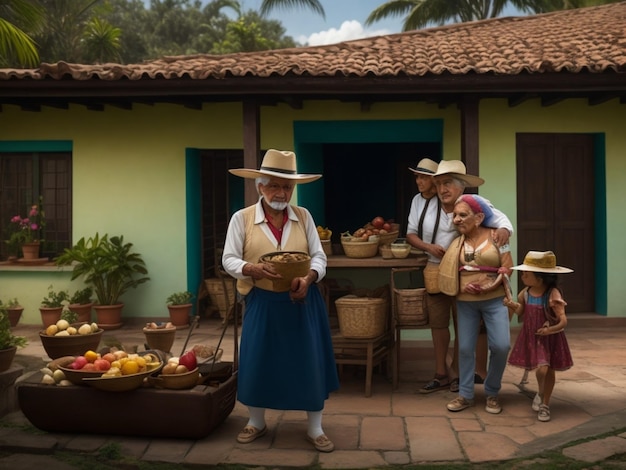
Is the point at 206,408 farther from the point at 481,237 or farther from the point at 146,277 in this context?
the point at 146,277

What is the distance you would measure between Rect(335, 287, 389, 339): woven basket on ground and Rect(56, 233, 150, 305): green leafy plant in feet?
13.9

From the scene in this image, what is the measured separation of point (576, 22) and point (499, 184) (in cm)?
355

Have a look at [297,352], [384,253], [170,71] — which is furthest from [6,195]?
[297,352]

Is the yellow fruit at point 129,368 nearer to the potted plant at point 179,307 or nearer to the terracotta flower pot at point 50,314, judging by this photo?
the potted plant at point 179,307

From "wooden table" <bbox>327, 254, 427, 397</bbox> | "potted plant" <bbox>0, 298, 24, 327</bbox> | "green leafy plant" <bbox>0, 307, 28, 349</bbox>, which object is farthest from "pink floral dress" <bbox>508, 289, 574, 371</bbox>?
"potted plant" <bbox>0, 298, 24, 327</bbox>

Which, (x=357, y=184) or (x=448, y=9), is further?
(x=448, y=9)

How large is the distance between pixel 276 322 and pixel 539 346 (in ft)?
6.34

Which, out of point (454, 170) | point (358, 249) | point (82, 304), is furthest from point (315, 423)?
point (82, 304)

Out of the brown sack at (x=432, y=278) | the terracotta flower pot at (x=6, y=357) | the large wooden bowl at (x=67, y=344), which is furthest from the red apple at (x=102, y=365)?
the brown sack at (x=432, y=278)

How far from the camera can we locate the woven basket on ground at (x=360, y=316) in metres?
6.50

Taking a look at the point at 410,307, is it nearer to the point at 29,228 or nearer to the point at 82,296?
the point at 82,296

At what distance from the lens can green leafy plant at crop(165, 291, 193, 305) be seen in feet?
32.5

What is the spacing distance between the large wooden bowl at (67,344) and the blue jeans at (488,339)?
307cm

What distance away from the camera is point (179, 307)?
388 inches
